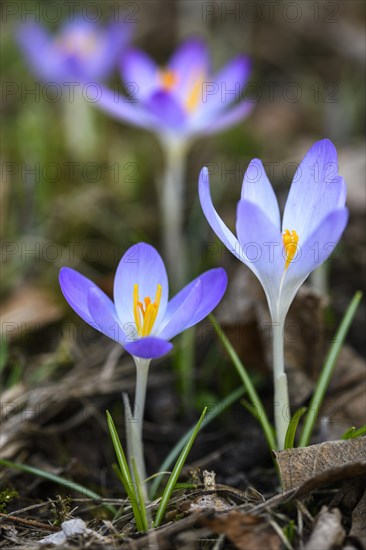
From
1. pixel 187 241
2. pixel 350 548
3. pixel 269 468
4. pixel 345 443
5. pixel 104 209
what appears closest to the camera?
pixel 350 548

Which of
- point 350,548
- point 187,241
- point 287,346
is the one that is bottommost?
point 350,548

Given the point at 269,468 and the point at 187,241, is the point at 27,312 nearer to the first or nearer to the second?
the point at 187,241

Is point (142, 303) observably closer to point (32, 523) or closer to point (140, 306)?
point (140, 306)

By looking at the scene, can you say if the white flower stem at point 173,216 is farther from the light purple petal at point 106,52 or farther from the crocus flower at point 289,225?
the crocus flower at point 289,225

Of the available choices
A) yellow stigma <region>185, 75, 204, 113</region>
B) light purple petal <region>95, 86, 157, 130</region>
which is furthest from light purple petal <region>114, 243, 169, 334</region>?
yellow stigma <region>185, 75, 204, 113</region>

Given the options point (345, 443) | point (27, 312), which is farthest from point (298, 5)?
point (345, 443)

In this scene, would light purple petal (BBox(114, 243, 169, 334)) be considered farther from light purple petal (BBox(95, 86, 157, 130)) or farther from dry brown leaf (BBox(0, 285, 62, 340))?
light purple petal (BBox(95, 86, 157, 130))
